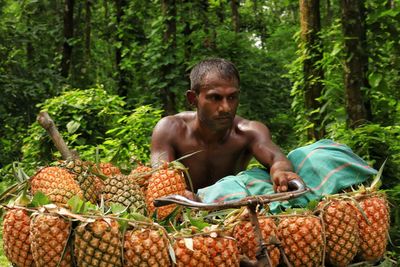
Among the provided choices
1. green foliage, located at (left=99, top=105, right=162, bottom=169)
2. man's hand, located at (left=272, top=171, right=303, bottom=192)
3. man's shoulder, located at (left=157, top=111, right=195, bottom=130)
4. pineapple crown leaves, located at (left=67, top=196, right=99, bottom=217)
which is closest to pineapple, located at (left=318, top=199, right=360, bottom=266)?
man's hand, located at (left=272, top=171, right=303, bottom=192)

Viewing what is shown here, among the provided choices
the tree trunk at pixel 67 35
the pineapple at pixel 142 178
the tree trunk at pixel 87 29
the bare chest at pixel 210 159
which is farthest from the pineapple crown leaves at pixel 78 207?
the tree trunk at pixel 67 35

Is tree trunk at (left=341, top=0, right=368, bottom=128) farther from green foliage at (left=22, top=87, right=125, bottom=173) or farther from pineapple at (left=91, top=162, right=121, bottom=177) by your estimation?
green foliage at (left=22, top=87, right=125, bottom=173)

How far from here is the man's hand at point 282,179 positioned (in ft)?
9.63

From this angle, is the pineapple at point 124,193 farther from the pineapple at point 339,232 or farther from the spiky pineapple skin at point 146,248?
the pineapple at point 339,232

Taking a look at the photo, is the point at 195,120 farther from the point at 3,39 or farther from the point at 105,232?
the point at 3,39

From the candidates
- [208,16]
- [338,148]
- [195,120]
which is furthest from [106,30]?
[338,148]

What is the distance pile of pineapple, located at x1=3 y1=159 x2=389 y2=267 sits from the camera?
2242 millimetres

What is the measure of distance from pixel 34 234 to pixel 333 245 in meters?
1.09

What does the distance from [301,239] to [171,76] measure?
7614mm

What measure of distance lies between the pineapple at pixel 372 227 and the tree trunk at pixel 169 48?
7260mm

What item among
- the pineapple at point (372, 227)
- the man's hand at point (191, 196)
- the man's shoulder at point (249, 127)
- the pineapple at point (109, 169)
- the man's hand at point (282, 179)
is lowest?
the pineapple at point (372, 227)

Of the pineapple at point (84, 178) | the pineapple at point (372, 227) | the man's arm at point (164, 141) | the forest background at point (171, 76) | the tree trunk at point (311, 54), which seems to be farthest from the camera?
the tree trunk at point (311, 54)

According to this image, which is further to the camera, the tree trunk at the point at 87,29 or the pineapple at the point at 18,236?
the tree trunk at the point at 87,29

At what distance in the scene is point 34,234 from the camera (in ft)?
7.62
